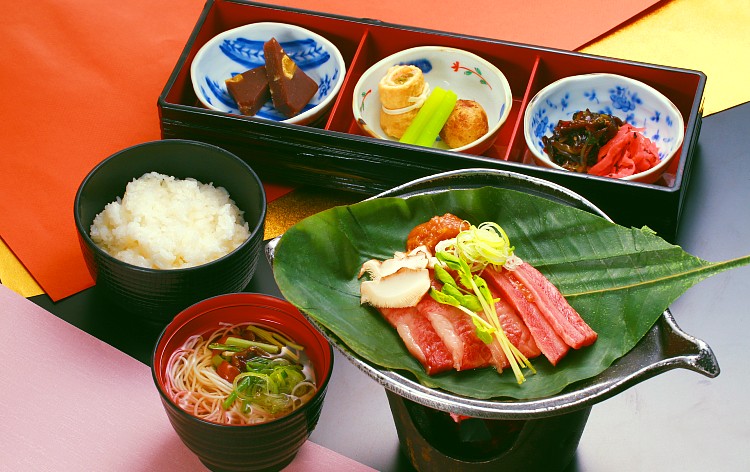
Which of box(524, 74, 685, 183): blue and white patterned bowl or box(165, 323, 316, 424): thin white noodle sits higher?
box(524, 74, 685, 183): blue and white patterned bowl

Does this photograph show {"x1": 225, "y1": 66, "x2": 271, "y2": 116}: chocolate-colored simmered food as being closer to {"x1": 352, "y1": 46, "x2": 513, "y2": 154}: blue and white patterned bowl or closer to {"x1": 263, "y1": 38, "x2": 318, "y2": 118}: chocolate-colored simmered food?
{"x1": 263, "y1": 38, "x2": 318, "y2": 118}: chocolate-colored simmered food

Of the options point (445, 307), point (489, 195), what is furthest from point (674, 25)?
point (445, 307)

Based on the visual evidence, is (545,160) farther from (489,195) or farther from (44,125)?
(44,125)

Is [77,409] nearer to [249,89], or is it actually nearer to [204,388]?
[204,388]

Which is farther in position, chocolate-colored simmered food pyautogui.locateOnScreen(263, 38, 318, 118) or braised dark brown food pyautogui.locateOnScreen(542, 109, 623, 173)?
chocolate-colored simmered food pyautogui.locateOnScreen(263, 38, 318, 118)

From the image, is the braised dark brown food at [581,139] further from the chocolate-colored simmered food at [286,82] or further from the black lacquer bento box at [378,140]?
the chocolate-colored simmered food at [286,82]

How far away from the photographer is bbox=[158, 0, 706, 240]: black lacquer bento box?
6.43 feet

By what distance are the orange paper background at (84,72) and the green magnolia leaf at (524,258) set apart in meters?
0.74

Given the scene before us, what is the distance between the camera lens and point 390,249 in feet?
5.55

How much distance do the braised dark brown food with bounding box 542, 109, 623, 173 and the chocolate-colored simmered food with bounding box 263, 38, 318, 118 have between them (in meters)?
0.63

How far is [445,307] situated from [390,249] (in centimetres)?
20

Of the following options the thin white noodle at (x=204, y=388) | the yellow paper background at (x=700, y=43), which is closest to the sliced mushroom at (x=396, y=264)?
the thin white noodle at (x=204, y=388)

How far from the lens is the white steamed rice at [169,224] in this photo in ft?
6.33

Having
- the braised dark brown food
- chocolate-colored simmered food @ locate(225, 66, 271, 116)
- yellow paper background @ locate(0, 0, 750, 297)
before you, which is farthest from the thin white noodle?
yellow paper background @ locate(0, 0, 750, 297)
